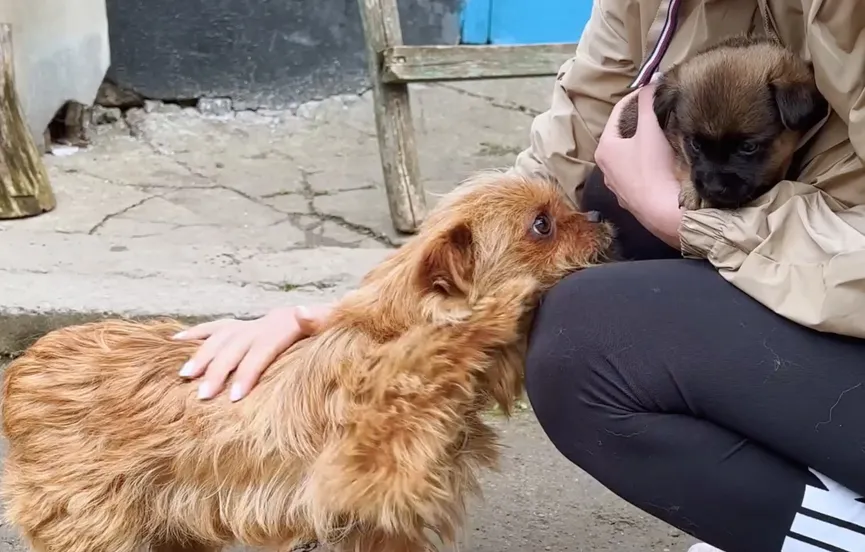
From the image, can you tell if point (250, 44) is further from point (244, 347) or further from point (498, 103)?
point (244, 347)

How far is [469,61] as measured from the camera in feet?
14.4

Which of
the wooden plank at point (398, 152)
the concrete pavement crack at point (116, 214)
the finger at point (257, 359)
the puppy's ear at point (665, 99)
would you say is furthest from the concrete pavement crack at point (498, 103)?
the finger at point (257, 359)

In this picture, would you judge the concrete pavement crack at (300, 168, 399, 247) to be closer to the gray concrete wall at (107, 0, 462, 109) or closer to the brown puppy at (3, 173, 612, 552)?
the gray concrete wall at (107, 0, 462, 109)

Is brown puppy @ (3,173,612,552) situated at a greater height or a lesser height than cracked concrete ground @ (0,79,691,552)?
greater

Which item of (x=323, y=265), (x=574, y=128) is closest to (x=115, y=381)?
(x=574, y=128)

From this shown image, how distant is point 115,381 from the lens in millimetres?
2039

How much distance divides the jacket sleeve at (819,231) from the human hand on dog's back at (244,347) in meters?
0.83

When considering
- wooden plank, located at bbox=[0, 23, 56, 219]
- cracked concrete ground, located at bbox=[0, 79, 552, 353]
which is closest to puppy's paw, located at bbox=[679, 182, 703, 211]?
cracked concrete ground, located at bbox=[0, 79, 552, 353]

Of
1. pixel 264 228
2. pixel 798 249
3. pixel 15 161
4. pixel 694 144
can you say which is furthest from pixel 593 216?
pixel 15 161

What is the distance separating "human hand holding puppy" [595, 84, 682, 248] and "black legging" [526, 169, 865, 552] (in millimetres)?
183

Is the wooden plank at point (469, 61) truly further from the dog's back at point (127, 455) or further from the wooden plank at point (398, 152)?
the dog's back at point (127, 455)

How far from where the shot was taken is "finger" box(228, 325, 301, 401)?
1951 mm

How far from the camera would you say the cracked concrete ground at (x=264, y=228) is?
2699mm

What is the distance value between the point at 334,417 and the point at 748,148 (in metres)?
1.01
